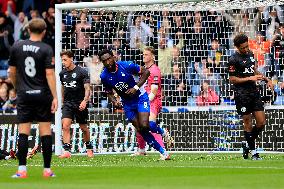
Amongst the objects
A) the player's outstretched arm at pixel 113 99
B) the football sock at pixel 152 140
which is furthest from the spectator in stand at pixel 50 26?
the football sock at pixel 152 140

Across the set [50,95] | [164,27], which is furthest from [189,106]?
[50,95]

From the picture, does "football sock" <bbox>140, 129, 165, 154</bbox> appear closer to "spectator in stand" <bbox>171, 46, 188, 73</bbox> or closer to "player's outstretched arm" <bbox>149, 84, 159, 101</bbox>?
"player's outstretched arm" <bbox>149, 84, 159, 101</bbox>

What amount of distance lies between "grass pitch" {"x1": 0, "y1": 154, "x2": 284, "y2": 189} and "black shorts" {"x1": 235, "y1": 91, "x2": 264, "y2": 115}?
97cm

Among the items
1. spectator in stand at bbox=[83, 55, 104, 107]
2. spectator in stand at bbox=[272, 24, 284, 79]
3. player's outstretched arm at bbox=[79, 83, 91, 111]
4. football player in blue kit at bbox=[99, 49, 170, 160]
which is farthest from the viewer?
spectator in stand at bbox=[83, 55, 104, 107]

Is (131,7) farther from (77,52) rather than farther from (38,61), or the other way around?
(38,61)

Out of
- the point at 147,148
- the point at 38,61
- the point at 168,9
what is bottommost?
the point at 147,148

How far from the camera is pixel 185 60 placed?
22.8 meters

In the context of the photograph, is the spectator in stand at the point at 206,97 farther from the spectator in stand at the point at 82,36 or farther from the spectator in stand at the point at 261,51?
the spectator in stand at the point at 82,36

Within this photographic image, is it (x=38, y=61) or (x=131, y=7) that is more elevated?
(x=131, y=7)

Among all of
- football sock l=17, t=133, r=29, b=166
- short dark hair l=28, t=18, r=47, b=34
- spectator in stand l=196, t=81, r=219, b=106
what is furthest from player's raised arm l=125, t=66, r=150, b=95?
short dark hair l=28, t=18, r=47, b=34

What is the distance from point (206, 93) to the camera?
22.5 m

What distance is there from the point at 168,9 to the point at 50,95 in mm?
9170

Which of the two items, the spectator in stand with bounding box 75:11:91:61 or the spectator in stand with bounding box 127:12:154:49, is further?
the spectator in stand with bounding box 127:12:154:49

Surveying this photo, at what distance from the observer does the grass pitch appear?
1152cm
